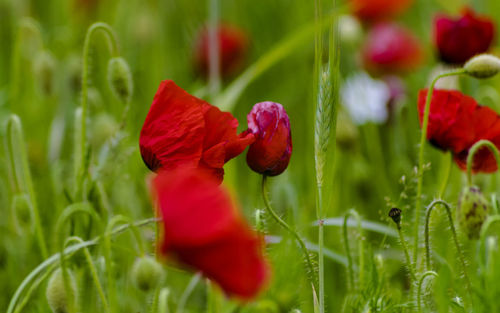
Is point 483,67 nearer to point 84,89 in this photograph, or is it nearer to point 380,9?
point 84,89

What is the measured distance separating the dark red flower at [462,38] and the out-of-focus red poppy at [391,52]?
0.83 metres

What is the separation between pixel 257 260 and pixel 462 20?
901 millimetres

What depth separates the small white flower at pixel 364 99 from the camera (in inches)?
77.7

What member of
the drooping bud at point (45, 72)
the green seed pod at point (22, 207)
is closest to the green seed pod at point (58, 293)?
the green seed pod at point (22, 207)

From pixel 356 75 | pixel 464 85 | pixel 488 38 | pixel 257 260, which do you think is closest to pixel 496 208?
pixel 257 260

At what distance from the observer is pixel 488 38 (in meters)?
1.45

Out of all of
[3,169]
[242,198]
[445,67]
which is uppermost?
[445,67]

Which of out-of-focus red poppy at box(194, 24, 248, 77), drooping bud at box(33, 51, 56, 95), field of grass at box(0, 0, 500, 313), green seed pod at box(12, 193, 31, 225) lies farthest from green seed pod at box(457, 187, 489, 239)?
out-of-focus red poppy at box(194, 24, 248, 77)

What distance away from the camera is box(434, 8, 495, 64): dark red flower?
55.6 inches

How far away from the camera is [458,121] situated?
3.29ft

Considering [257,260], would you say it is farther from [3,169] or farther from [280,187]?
[3,169]

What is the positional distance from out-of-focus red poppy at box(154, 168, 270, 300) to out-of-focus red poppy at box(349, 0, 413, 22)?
1.91 meters

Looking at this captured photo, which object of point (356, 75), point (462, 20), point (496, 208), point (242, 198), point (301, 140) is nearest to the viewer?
point (496, 208)

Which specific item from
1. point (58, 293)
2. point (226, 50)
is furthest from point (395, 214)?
point (226, 50)
